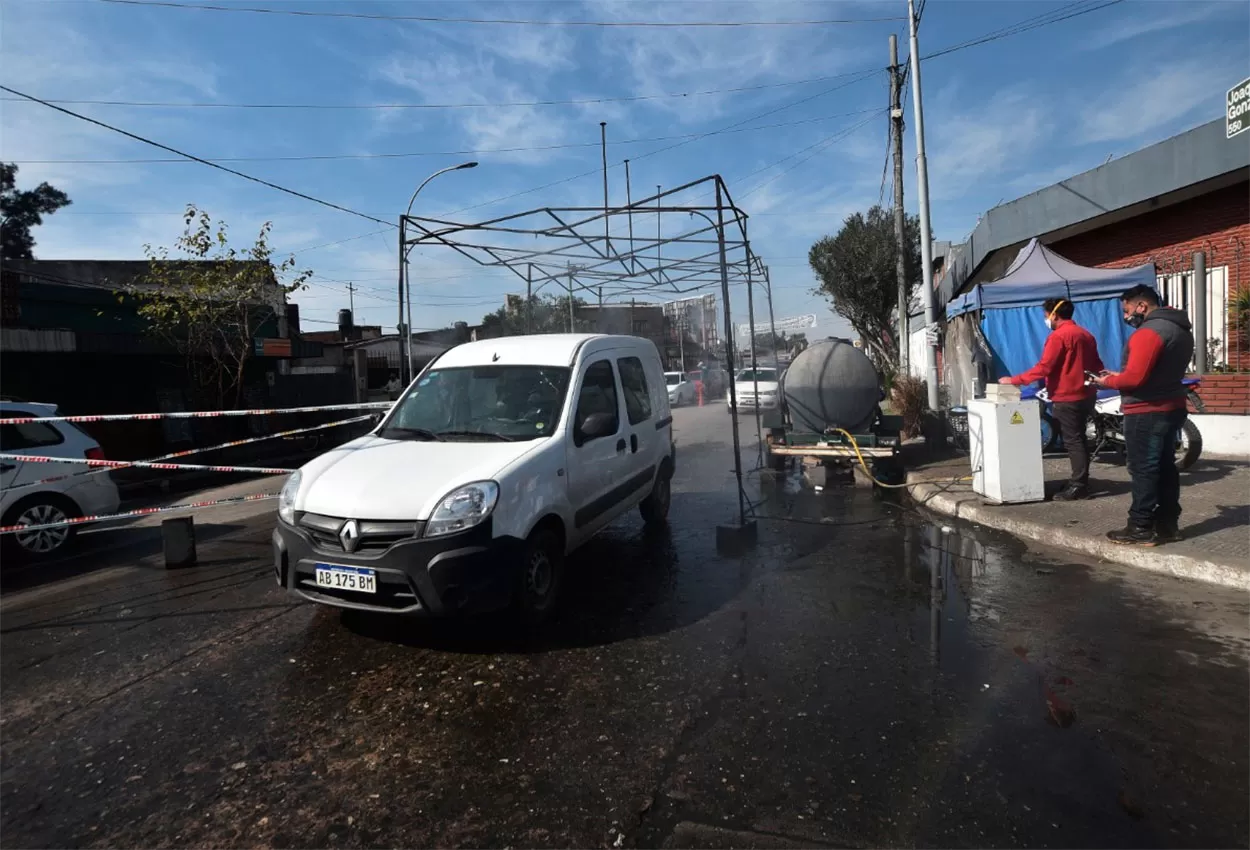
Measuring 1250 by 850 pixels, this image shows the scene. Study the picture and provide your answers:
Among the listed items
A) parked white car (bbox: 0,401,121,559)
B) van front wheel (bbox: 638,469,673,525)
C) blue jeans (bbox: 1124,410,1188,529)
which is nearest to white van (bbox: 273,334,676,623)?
van front wheel (bbox: 638,469,673,525)

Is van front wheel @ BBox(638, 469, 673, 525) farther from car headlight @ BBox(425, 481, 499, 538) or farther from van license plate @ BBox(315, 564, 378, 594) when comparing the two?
van license plate @ BBox(315, 564, 378, 594)

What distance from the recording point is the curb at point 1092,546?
5136 millimetres

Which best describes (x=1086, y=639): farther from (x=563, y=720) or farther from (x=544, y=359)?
(x=544, y=359)

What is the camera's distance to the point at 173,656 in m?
4.67

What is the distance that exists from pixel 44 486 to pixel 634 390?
6297mm

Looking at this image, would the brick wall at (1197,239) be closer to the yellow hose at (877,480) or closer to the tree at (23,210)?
the yellow hose at (877,480)

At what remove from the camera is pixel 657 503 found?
7516 mm

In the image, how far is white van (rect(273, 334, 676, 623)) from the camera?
4.18 m

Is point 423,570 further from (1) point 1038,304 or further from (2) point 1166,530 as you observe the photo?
(1) point 1038,304

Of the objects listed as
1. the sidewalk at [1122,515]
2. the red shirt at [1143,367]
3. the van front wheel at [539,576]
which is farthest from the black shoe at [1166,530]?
the van front wheel at [539,576]

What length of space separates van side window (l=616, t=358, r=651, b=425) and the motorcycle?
4.91m

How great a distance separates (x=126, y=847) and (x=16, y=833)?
538 mm

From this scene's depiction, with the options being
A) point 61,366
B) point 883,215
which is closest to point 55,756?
point 61,366

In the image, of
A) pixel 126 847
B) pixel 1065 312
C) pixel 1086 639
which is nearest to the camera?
pixel 126 847
